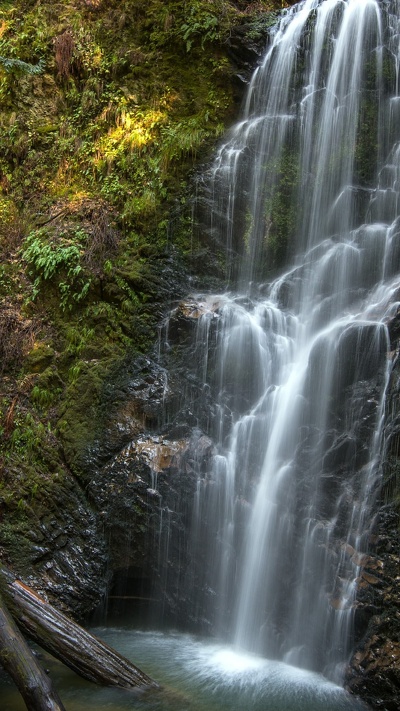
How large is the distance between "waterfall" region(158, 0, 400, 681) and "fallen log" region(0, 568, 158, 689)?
1.57m

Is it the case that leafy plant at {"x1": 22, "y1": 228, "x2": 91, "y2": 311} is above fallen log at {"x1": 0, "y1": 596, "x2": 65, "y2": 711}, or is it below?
above

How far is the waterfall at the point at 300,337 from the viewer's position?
254 inches

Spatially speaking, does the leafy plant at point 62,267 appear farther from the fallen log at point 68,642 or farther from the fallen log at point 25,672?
the fallen log at point 25,672

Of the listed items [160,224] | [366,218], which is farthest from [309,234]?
[160,224]

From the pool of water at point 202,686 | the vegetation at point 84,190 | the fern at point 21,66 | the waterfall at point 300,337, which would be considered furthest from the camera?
the fern at point 21,66

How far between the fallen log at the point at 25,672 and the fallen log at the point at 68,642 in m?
0.52

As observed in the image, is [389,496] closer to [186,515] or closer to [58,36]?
[186,515]

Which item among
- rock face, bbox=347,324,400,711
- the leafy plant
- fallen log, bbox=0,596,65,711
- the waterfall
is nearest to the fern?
the leafy plant

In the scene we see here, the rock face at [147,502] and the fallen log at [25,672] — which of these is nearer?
the fallen log at [25,672]

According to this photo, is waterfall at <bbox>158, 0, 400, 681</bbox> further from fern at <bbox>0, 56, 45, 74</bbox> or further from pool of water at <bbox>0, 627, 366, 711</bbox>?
fern at <bbox>0, 56, 45, 74</bbox>

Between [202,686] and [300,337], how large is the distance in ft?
14.2

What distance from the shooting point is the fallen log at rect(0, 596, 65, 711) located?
467 centimetres

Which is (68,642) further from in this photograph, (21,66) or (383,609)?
(21,66)

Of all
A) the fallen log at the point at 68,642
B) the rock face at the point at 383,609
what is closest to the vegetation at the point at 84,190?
the fallen log at the point at 68,642
